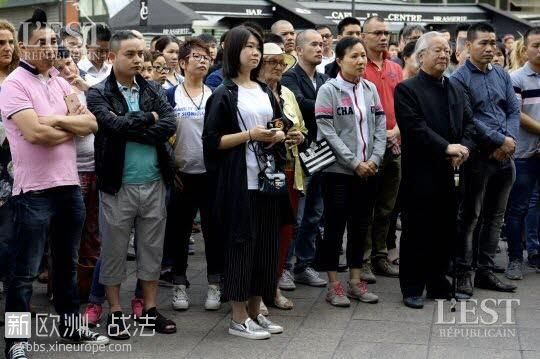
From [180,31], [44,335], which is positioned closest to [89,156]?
[44,335]

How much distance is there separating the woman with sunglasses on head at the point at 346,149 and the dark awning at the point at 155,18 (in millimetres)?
6123

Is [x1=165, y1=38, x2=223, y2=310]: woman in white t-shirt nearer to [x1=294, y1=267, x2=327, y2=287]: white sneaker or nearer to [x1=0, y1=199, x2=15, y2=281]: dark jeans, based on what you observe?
[x1=294, y1=267, x2=327, y2=287]: white sneaker

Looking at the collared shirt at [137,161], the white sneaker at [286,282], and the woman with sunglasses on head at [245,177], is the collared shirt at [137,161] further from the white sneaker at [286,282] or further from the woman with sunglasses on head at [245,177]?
the white sneaker at [286,282]

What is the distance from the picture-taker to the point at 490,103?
719 centimetres

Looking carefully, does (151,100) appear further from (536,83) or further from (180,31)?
(180,31)

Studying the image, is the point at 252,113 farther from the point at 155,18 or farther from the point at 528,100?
the point at 155,18

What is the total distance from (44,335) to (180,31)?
25.2 ft

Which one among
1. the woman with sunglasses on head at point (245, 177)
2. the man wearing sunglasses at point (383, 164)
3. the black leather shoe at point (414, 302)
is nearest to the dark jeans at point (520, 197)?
the man wearing sunglasses at point (383, 164)

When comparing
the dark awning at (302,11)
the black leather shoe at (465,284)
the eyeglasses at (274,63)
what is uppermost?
the dark awning at (302,11)

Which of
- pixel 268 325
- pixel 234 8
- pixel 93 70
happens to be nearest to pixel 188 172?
pixel 268 325

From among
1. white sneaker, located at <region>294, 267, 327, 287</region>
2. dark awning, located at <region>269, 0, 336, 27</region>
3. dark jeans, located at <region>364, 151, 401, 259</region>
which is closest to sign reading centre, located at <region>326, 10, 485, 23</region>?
dark awning, located at <region>269, 0, 336, 27</region>

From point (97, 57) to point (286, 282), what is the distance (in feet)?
10.1

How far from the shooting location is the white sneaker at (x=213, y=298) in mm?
6691

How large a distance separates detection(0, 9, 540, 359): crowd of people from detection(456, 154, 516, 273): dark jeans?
15 millimetres
